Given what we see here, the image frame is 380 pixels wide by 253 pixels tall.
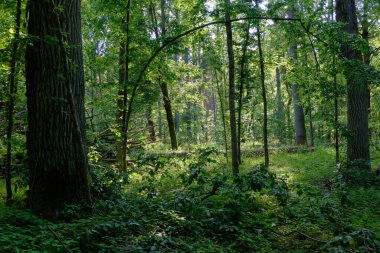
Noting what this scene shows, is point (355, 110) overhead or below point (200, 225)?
overhead

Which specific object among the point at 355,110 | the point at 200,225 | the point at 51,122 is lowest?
the point at 200,225

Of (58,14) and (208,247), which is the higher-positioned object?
(58,14)

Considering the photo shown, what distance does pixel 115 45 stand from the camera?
363 inches

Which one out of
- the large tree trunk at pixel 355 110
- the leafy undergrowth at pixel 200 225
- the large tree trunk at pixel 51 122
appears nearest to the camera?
the leafy undergrowth at pixel 200 225

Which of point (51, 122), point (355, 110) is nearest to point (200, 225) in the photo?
point (51, 122)

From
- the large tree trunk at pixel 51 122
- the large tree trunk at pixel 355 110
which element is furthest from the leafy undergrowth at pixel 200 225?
the large tree trunk at pixel 355 110

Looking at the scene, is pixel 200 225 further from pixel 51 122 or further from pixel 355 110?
pixel 355 110

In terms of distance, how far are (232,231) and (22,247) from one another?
2.60 metres

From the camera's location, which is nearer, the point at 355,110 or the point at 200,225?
the point at 200,225

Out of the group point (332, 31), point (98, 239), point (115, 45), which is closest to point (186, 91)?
point (115, 45)

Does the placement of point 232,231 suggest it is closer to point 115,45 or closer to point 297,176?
point 297,176

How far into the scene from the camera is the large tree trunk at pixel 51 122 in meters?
4.41

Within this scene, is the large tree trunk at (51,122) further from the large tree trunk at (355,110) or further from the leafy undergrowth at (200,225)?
the large tree trunk at (355,110)

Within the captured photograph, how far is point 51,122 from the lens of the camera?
4480mm
